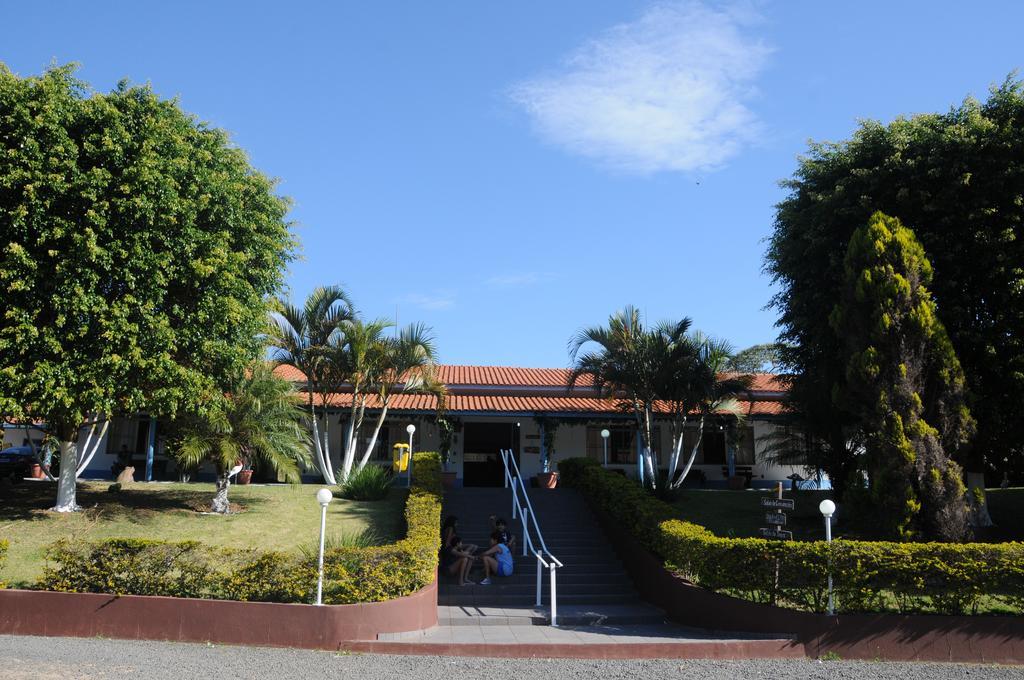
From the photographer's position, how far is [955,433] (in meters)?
11.9

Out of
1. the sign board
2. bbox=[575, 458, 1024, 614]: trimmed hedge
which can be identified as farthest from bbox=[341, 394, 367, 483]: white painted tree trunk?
the sign board

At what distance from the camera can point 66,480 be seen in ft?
44.7

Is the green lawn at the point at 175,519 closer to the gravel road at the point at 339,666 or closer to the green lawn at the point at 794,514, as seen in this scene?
the gravel road at the point at 339,666

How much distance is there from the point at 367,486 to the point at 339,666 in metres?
8.13

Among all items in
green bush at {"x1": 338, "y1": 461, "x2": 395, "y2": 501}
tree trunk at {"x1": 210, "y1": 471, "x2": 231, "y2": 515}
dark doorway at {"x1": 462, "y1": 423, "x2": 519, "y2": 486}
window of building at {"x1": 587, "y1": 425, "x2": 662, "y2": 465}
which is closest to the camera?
tree trunk at {"x1": 210, "y1": 471, "x2": 231, "y2": 515}

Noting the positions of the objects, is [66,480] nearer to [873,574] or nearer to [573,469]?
[573,469]

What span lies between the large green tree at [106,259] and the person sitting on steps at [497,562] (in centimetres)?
576

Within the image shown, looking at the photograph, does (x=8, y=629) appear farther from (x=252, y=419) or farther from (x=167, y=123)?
(x=167, y=123)

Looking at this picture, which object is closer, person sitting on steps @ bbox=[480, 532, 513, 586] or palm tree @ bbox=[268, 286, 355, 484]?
person sitting on steps @ bbox=[480, 532, 513, 586]

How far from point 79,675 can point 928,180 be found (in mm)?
15045

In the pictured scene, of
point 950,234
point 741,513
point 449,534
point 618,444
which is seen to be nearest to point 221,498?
point 449,534

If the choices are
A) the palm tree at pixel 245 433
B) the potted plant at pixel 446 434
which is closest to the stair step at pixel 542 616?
the palm tree at pixel 245 433

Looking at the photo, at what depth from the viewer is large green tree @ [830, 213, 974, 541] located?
36.8 ft

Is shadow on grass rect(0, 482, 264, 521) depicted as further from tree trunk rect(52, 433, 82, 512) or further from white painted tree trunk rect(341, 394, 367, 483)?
white painted tree trunk rect(341, 394, 367, 483)
